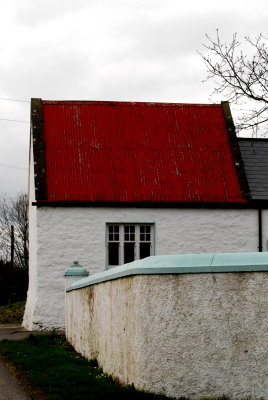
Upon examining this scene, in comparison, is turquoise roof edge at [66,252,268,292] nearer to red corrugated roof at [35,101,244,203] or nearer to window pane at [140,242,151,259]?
red corrugated roof at [35,101,244,203]

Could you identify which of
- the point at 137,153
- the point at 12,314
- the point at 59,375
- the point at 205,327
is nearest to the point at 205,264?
the point at 205,327

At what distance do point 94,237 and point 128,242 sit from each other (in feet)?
3.74

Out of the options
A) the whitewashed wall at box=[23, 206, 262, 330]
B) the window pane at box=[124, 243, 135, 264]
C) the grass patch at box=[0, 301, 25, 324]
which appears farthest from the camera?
the grass patch at box=[0, 301, 25, 324]

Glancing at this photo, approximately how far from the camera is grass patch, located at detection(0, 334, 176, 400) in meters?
9.70

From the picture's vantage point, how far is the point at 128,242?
78.8ft

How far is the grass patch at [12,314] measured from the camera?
29797 mm

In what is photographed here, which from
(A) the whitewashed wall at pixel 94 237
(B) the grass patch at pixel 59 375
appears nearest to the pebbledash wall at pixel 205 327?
(B) the grass patch at pixel 59 375

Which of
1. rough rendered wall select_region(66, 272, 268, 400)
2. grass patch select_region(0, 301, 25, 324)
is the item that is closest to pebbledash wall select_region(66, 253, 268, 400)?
rough rendered wall select_region(66, 272, 268, 400)

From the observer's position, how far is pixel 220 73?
18.7 m

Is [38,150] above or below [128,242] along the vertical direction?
above

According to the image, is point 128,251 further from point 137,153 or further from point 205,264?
point 205,264

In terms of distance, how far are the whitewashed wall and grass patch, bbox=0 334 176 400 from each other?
549 centimetres

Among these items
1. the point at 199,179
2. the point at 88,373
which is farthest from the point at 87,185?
the point at 88,373

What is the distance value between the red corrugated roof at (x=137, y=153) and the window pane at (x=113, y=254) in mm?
1442
